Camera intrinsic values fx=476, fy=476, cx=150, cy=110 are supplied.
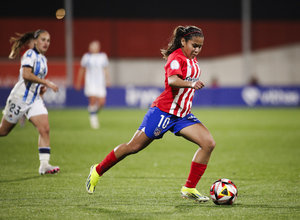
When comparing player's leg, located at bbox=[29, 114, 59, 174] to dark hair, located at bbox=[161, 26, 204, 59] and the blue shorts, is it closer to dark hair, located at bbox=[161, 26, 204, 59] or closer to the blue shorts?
the blue shorts

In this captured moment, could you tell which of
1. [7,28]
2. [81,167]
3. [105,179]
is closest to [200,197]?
[105,179]

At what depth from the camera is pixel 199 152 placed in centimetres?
564

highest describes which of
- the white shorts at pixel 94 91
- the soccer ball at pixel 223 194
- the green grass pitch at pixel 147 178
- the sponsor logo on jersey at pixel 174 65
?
the sponsor logo on jersey at pixel 174 65

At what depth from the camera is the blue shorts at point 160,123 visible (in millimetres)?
5516

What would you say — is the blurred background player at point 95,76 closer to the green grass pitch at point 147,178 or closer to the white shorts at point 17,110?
the green grass pitch at point 147,178

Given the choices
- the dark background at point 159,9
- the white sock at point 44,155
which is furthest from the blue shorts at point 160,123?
the dark background at point 159,9

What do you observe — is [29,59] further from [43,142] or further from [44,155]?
[44,155]

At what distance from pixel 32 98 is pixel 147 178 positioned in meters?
2.17

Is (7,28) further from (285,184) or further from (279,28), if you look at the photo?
(285,184)

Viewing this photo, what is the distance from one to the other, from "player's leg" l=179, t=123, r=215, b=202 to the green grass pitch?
104mm

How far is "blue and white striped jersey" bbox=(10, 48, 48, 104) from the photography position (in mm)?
7246

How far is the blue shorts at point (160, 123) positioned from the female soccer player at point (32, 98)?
2279 mm

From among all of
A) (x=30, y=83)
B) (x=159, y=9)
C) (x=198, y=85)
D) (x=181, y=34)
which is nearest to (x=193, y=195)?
(x=198, y=85)

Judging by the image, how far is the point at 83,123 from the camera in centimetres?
1603
